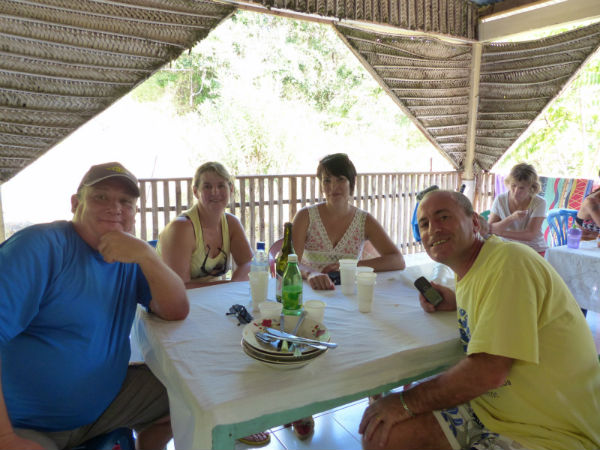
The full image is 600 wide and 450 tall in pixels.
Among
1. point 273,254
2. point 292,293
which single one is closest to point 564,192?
point 273,254

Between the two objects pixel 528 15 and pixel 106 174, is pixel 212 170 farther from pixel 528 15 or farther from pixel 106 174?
pixel 528 15

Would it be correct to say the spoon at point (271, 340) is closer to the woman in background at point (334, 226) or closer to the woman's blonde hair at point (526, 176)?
the woman in background at point (334, 226)

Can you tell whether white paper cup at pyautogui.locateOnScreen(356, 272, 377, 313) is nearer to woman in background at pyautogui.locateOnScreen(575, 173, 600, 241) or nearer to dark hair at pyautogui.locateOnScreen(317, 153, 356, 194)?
dark hair at pyautogui.locateOnScreen(317, 153, 356, 194)

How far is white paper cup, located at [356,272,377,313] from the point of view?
1668 mm

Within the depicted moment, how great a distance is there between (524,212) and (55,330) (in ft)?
12.1

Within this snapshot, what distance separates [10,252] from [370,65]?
4531mm

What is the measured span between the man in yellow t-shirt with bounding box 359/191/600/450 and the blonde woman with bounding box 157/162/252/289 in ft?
4.36

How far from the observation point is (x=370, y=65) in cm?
501

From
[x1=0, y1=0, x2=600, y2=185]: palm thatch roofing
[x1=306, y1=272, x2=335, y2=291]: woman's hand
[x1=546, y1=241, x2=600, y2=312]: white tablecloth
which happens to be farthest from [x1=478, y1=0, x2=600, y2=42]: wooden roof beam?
[x1=306, y1=272, x2=335, y2=291]: woman's hand

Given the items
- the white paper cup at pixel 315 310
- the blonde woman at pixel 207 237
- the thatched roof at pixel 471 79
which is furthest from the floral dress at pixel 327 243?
the thatched roof at pixel 471 79

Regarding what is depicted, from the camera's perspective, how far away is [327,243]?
8.86 feet

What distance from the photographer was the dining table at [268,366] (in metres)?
1.09

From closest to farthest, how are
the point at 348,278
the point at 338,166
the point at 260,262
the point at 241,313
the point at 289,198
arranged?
1. the point at 241,313
2. the point at 260,262
3. the point at 348,278
4. the point at 338,166
5. the point at 289,198

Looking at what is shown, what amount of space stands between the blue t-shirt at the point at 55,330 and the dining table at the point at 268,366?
0.19 metres
